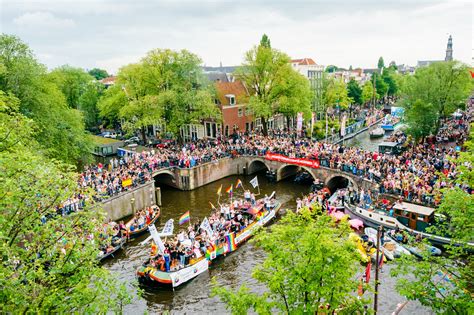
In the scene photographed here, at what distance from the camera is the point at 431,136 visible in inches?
1838

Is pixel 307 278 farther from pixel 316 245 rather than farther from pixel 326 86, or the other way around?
pixel 326 86

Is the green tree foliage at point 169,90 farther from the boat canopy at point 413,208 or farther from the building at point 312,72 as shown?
the building at point 312,72

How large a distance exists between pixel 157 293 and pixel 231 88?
1501 inches

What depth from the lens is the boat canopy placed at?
24550mm

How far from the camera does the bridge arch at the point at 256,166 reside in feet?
143

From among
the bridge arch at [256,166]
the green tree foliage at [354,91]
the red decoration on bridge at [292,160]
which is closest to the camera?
the red decoration on bridge at [292,160]

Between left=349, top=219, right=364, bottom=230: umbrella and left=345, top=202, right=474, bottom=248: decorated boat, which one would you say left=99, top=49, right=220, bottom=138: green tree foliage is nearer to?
left=349, top=219, right=364, bottom=230: umbrella

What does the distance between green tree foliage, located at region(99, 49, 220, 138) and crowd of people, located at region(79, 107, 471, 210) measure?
14.0 feet

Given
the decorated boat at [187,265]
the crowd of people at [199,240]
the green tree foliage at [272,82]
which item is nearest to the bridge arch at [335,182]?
the crowd of people at [199,240]

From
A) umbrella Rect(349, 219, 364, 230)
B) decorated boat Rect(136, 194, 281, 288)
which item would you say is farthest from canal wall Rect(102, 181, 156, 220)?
umbrella Rect(349, 219, 364, 230)

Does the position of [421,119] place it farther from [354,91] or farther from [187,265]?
[354,91]

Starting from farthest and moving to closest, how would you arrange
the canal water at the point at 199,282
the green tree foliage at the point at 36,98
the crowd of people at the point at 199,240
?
1. the green tree foliage at the point at 36,98
2. the crowd of people at the point at 199,240
3. the canal water at the point at 199,282

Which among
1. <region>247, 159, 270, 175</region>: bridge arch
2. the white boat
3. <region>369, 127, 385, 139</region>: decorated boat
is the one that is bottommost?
the white boat

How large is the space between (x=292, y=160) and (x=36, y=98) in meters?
25.6
